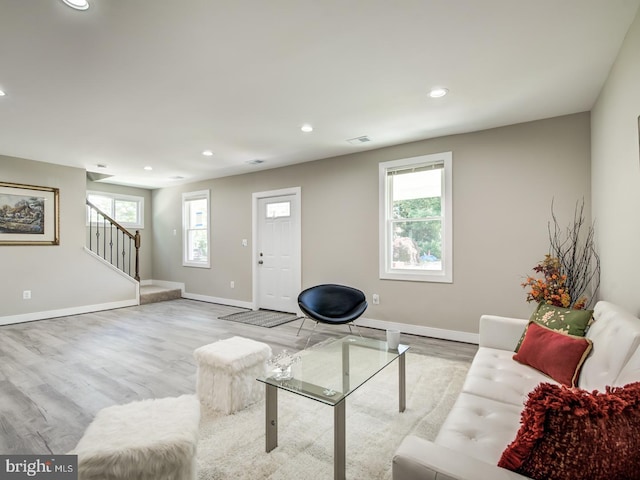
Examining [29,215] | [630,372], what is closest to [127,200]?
[29,215]

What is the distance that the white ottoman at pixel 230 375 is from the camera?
230 cm

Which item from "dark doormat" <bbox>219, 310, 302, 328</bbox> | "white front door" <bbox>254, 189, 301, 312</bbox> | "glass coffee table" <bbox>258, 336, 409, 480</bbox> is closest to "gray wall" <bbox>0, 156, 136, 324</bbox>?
"dark doormat" <bbox>219, 310, 302, 328</bbox>

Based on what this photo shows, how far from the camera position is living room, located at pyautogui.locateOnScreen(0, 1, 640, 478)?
245cm

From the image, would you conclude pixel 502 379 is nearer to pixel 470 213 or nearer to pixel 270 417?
pixel 270 417

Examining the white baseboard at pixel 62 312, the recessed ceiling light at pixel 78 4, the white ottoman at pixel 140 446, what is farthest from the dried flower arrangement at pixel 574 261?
the white baseboard at pixel 62 312

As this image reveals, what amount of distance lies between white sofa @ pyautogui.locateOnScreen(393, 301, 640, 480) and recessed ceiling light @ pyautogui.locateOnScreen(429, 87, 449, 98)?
2036 millimetres

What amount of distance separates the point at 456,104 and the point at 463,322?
249 cm

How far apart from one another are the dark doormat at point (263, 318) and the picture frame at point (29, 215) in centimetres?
319

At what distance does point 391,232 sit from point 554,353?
2.70m

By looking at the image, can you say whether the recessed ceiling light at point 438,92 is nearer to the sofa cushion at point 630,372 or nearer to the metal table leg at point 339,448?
the sofa cushion at point 630,372

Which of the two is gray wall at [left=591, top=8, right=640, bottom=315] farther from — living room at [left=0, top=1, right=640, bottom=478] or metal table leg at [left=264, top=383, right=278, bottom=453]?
metal table leg at [left=264, top=383, right=278, bottom=453]

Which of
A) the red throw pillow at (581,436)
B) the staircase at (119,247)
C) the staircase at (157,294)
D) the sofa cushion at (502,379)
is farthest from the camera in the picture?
the staircase at (119,247)

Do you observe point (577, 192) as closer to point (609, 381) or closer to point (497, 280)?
point (497, 280)

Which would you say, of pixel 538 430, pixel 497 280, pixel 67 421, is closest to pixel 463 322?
pixel 497 280
